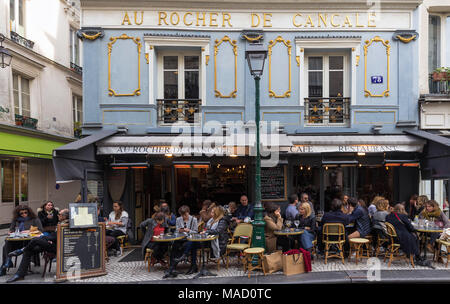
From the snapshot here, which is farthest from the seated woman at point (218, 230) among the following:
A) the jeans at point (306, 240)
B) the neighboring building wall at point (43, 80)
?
the neighboring building wall at point (43, 80)

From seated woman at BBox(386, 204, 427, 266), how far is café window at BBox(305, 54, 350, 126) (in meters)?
3.73

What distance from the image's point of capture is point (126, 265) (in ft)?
24.6

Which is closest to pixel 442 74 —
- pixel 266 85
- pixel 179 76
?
pixel 266 85

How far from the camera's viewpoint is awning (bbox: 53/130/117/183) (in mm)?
7273

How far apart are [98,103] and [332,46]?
753cm

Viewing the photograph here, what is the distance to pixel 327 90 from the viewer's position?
1008cm

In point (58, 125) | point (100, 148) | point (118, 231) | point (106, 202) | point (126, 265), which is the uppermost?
point (58, 125)

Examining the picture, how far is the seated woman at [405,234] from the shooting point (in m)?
6.95

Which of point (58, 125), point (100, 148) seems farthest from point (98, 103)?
point (58, 125)

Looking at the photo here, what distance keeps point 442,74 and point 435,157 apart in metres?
3.20

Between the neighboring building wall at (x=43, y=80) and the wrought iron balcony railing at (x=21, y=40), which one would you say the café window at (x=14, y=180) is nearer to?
the neighboring building wall at (x=43, y=80)

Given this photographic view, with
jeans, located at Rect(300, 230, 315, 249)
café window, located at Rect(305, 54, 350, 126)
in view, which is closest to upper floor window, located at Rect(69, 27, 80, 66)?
café window, located at Rect(305, 54, 350, 126)
